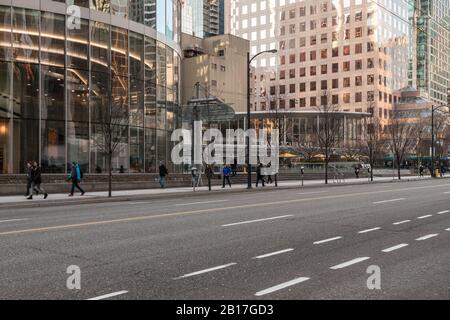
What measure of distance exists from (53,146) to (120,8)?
11.4 m

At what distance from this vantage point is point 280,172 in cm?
4934

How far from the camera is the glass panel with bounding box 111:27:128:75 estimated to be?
3431 centimetres

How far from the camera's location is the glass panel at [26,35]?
1171 inches

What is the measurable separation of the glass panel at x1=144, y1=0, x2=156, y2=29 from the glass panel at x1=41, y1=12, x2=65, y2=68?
734 centimetres

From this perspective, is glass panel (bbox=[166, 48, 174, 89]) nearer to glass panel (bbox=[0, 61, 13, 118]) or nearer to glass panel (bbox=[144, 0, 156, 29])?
glass panel (bbox=[144, 0, 156, 29])

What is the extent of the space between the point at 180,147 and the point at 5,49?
15801 mm

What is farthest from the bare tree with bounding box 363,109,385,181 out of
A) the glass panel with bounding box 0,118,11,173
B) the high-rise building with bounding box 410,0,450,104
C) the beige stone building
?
the high-rise building with bounding box 410,0,450,104

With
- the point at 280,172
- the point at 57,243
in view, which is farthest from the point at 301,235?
the point at 280,172

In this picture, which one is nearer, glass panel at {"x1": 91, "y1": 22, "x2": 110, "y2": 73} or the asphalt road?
the asphalt road

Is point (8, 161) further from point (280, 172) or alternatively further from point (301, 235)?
point (280, 172)

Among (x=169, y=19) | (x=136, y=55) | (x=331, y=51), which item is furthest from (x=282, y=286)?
(x=331, y=51)

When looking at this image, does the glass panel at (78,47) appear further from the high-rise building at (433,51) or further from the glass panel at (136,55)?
the high-rise building at (433,51)

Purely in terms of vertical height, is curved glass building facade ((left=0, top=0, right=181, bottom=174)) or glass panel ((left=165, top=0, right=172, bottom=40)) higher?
glass panel ((left=165, top=0, right=172, bottom=40))
